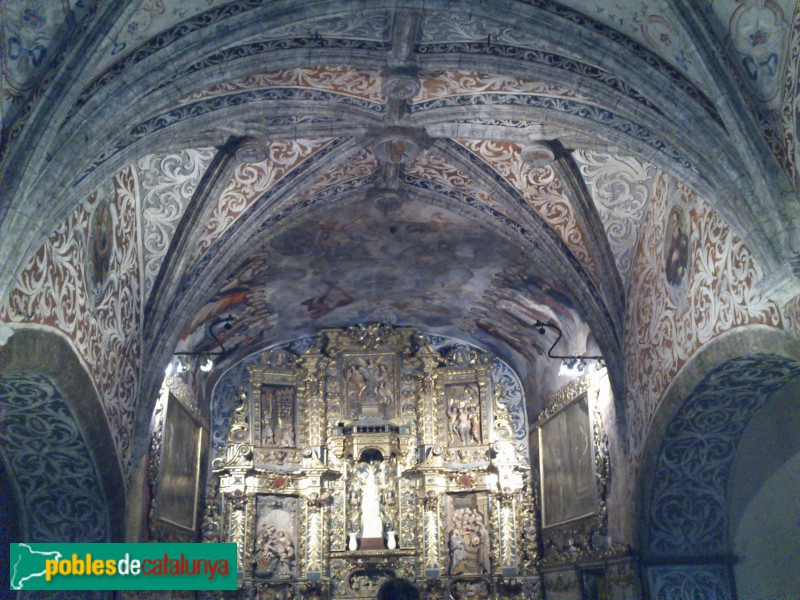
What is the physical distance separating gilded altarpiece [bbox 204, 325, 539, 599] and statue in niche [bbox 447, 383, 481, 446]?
2 cm

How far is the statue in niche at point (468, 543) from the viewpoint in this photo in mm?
15570

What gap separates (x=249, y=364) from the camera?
1653 cm

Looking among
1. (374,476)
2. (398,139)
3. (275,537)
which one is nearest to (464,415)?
(374,476)

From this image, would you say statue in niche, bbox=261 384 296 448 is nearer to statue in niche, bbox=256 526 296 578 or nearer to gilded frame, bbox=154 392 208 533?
gilded frame, bbox=154 392 208 533

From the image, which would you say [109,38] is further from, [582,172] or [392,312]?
[392,312]

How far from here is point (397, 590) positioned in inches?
617

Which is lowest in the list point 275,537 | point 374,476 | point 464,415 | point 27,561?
point 27,561

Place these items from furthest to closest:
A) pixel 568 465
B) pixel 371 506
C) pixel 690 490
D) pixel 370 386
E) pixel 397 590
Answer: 1. pixel 370 386
2. pixel 371 506
3. pixel 397 590
4. pixel 568 465
5. pixel 690 490

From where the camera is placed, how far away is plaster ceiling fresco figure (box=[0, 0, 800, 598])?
7.19 metres

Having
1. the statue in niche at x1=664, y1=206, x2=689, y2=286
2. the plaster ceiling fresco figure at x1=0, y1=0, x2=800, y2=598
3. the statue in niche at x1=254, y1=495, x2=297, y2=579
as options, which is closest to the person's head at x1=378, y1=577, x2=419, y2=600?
the plaster ceiling fresco figure at x1=0, y1=0, x2=800, y2=598

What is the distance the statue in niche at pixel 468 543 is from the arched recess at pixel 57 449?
7549 mm

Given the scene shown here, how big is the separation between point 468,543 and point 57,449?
879cm

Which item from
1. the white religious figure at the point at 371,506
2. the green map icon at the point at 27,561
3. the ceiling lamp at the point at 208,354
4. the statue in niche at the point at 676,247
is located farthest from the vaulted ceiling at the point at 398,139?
the white religious figure at the point at 371,506

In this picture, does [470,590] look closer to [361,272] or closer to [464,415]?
[464,415]
